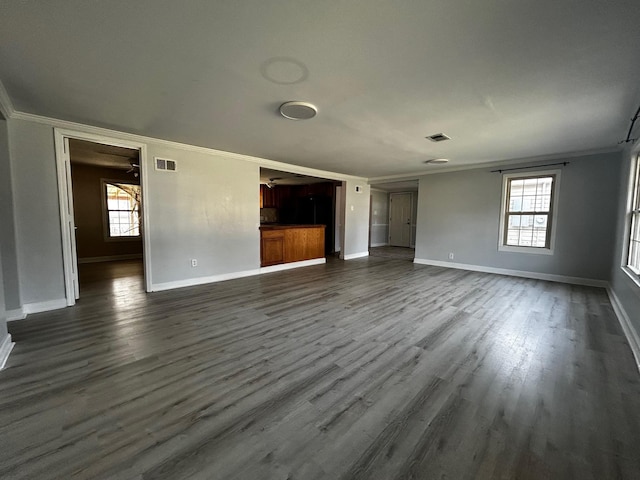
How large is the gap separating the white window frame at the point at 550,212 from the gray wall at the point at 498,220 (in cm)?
7

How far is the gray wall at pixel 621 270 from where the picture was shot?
107 inches

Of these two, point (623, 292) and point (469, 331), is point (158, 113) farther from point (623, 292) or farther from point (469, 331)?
point (623, 292)

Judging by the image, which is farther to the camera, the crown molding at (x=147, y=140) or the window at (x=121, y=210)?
the window at (x=121, y=210)

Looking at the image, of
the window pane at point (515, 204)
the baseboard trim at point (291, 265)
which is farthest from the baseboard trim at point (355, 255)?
the window pane at point (515, 204)

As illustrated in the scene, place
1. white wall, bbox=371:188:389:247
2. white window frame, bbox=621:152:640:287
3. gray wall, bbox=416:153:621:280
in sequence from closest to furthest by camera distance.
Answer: white window frame, bbox=621:152:640:287 < gray wall, bbox=416:153:621:280 < white wall, bbox=371:188:389:247

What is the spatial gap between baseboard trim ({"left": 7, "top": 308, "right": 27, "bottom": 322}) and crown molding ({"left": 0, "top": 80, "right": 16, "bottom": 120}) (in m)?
2.18

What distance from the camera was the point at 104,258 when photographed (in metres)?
6.96

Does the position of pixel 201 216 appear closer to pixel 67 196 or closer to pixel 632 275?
pixel 67 196

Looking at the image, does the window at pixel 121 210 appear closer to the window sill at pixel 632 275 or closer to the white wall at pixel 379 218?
the white wall at pixel 379 218

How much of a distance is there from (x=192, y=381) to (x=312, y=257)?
498cm

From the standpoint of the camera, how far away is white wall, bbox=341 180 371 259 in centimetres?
757

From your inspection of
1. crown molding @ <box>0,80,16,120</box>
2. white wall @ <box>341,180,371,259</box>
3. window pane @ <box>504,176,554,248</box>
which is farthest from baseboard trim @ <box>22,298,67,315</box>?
window pane @ <box>504,176,554,248</box>

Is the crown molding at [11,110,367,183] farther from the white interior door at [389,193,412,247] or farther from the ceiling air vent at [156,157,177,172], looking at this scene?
the white interior door at [389,193,412,247]

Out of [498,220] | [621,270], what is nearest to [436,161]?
[498,220]
